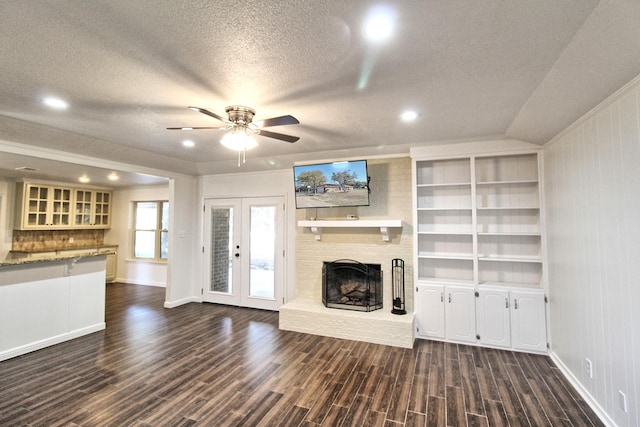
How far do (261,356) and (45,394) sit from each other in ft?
6.55

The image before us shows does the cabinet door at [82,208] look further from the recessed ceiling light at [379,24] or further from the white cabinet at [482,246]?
the recessed ceiling light at [379,24]

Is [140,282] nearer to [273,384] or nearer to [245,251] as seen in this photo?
[245,251]

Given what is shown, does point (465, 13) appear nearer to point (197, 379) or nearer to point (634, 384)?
point (634, 384)

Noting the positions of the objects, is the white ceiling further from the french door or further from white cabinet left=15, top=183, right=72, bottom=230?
white cabinet left=15, top=183, right=72, bottom=230

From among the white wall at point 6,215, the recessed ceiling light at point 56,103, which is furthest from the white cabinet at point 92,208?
the recessed ceiling light at point 56,103

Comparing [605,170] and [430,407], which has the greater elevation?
[605,170]

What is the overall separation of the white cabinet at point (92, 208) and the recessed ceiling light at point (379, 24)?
8165 mm

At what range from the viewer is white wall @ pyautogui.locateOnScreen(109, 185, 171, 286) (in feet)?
23.9

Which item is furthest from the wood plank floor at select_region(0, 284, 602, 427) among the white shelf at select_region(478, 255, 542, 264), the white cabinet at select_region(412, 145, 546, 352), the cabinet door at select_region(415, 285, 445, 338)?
the white shelf at select_region(478, 255, 542, 264)

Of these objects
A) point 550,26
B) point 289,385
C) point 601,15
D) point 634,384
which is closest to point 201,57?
point 550,26

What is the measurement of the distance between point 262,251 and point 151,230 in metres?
3.79

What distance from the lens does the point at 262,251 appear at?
5.48 metres

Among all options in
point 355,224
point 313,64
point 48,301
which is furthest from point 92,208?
point 313,64

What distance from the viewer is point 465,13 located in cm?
148
